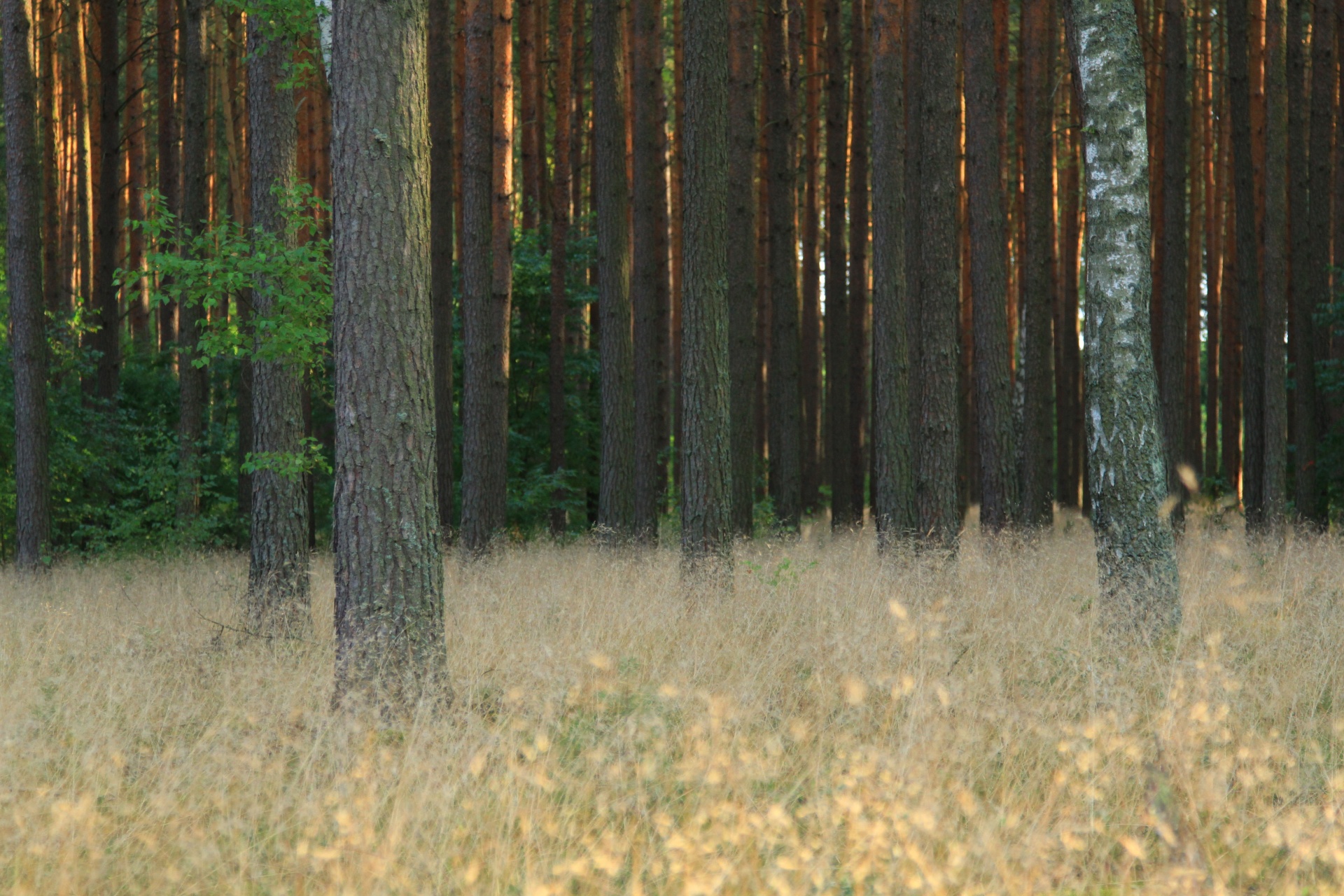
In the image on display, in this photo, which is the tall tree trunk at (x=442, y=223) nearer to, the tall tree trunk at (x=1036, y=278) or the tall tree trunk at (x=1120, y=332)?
the tall tree trunk at (x=1036, y=278)

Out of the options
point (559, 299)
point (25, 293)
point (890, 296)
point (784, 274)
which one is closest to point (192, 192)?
point (25, 293)

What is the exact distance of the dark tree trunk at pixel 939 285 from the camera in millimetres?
10305

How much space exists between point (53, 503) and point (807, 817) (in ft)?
46.4

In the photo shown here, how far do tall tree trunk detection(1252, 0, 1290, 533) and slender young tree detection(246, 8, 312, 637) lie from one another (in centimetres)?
1119

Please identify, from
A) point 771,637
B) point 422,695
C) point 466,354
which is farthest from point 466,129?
point 422,695

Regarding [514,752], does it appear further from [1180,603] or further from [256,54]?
[256,54]

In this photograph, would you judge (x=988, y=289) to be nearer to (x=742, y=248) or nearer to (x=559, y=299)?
(x=742, y=248)

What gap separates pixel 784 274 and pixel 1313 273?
781 cm

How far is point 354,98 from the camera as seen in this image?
530cm

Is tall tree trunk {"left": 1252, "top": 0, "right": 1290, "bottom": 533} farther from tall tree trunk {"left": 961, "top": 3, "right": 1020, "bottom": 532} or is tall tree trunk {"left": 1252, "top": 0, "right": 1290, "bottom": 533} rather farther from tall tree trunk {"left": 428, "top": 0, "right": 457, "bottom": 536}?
tall tree trunk {"left": 428, "top": 0, "right": 457, "bottom": 536}

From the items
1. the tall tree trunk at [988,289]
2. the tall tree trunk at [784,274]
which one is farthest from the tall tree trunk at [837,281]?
the tall tree trunk at [988,289]

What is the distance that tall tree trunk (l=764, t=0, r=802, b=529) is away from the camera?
15500mm

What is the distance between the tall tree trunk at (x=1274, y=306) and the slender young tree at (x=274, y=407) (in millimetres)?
11186

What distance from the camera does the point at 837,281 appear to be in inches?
706
